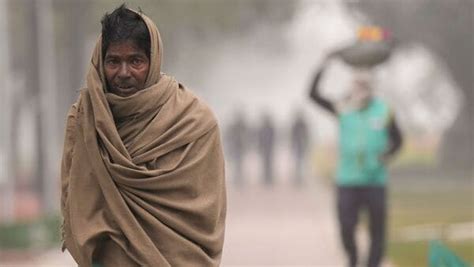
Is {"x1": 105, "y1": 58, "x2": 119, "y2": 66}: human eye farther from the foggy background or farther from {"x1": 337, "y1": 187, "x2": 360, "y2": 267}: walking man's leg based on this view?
{"x1": 337, "y1": 187, "x2": 360, "y2": 267}: walking man's leg

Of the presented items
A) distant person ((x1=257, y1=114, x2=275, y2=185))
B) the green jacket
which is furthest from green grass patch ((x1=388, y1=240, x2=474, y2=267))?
distant person ((x1=257, y1=114, x2=275, y2=185))

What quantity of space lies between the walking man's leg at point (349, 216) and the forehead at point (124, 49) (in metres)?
7.47

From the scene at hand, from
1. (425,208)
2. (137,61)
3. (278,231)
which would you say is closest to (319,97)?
(137,61)

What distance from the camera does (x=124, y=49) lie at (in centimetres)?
519

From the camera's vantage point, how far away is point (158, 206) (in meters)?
5.19

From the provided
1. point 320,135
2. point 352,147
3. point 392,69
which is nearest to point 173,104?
point 352,147

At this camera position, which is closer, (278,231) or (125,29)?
(125,29)

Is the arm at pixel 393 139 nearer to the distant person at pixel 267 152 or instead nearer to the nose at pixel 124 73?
the nose at pixel 124 73

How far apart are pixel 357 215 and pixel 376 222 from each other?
15cm

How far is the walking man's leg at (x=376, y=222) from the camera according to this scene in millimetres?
12555

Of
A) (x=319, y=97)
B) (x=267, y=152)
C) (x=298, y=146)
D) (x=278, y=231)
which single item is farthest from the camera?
(x=298, y=146)

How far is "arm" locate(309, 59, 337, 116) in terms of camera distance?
42.6 feet

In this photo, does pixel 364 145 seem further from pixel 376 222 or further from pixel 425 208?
pixel 425 208

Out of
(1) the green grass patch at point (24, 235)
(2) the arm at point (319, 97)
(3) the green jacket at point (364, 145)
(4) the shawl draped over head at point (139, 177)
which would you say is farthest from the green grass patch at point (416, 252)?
(4) the shawl draped over head at point (139, 177)
